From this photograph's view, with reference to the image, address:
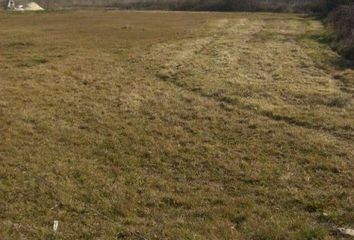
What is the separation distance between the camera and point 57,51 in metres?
24.7

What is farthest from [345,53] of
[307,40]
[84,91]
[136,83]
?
[84,91]

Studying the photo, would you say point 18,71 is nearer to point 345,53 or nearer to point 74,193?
point 74,193

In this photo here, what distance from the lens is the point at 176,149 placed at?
10695 millimetres

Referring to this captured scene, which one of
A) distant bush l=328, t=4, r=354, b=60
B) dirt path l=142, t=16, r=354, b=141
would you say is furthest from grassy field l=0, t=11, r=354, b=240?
distant bush l=328, t=4, r=354, b=60

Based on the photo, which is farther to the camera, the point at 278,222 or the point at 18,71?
the point at 18,71

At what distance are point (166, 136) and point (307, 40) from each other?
21467 mm

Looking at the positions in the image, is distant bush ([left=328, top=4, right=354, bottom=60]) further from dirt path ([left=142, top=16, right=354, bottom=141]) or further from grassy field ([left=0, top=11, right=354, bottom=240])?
grassy field ([left=0, top=11, right=354, bottom=240])

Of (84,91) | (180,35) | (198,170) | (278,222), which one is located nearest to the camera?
(278,222)

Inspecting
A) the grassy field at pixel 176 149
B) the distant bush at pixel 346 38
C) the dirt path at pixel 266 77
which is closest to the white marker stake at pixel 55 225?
the grassy field at pixel 176 149

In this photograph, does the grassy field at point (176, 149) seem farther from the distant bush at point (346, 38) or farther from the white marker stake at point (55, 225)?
the distant bush at point (346, 38)

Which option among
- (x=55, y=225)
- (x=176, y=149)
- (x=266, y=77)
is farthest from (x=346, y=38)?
(x=55, y=225)

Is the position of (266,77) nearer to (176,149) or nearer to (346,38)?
(176,149)

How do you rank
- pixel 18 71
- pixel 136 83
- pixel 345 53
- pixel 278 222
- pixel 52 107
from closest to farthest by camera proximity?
pixel 278 222
pixel 52 107
pixel 136 83
pixel 18 71
pixel 345 53

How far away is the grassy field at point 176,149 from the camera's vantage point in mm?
7637
